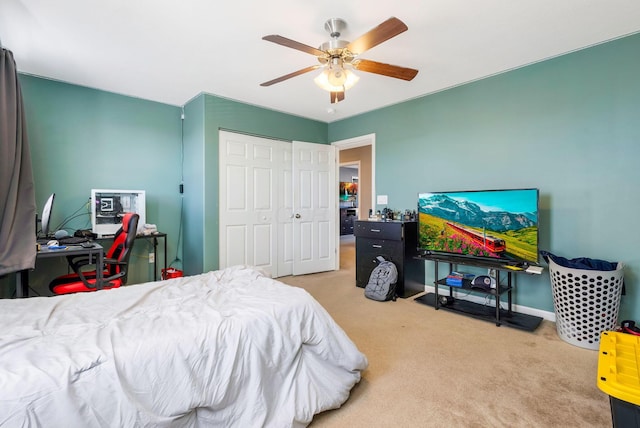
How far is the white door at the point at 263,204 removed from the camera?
3990mm

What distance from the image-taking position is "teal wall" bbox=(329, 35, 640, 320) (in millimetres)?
2498

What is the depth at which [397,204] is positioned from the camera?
13.6 ft

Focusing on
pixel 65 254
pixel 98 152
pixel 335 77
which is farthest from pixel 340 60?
pixel 98 152

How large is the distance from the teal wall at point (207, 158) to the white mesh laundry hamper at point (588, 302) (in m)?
3.63

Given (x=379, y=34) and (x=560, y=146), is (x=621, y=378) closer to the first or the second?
(x=379, y=34)

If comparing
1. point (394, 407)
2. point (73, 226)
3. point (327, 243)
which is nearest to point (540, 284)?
point (394, 407)

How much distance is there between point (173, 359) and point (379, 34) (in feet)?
6.88

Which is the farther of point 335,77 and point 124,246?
point 124,246

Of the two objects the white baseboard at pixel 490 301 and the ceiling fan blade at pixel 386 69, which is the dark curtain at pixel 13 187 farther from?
the white baseboard at pixel 490 301

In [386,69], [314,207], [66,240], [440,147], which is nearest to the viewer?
[386,69]

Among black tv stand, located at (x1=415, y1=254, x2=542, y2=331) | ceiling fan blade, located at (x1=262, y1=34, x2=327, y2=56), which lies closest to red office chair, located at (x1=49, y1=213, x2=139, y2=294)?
ceiling fan blade, located at (x1=262, y1=34, x2=327, y2=56)

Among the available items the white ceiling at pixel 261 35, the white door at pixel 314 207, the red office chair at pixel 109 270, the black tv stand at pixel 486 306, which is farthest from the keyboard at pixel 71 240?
the black tv stand at pixel 486 306

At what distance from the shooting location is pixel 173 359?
1189 mm

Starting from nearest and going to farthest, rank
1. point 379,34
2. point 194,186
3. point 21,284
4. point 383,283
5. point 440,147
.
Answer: point 379,34
point 21,284
point 383,283
point 440,147
point 194,186
